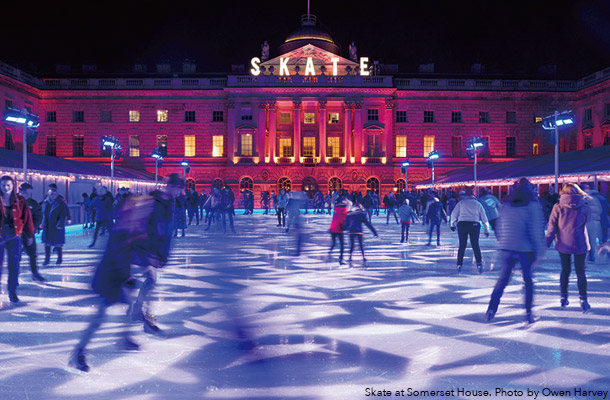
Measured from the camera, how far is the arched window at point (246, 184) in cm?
4897

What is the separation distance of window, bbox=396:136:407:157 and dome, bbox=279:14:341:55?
12.7 m

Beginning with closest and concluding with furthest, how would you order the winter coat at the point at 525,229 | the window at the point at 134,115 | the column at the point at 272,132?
the winter coat at the point at 525,229
the column at the point at 272,132
the window at the point at 134,115

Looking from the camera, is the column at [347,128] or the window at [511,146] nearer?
the column at [347,128]

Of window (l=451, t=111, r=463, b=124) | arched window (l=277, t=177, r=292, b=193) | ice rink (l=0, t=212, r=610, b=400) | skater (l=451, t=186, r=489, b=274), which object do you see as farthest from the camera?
window (l=451, t=111, r=463, b=124)

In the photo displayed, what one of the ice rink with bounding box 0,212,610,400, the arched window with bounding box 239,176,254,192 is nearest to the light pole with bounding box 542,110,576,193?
the ice rink with bounding box 0,212,610,400

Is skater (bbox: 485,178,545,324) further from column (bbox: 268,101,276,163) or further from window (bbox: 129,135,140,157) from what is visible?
window (bbox: 129,135,140,157)

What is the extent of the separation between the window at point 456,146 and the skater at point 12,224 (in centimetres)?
4765

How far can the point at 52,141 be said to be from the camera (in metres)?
50.0

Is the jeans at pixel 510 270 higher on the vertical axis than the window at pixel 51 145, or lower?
lower

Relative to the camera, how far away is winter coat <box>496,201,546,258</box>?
18.5ft

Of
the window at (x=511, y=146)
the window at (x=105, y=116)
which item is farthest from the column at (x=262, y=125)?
the window at (x=511, y=146)

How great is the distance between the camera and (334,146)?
51.3 meters

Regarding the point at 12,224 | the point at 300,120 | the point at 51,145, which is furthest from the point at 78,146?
the point at 12,224

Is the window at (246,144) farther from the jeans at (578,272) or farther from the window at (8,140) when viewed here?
the jeans at (578,272)
